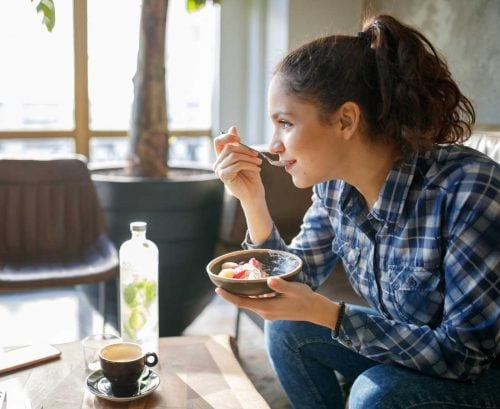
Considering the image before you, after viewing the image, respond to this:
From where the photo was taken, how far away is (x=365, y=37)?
1.27 meters

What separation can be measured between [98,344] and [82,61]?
225 centimetres

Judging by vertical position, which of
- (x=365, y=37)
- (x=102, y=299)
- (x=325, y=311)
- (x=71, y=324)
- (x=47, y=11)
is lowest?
(x=71, y=324)

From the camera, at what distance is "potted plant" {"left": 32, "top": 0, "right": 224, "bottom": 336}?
2.34m

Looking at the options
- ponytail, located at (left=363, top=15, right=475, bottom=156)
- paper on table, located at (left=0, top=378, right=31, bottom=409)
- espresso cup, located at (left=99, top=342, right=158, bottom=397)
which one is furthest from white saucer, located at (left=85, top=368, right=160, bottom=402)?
ponytail, located at (left=363, top=15, right=475, bottom=156)

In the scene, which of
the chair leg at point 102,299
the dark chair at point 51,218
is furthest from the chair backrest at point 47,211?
the chair leg at point 102,299

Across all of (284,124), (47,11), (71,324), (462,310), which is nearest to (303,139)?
(284,124)

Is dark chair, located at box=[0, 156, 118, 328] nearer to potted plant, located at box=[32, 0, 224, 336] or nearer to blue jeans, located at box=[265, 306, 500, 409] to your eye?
potted plant, located at box=[32, 0, 224, 336]

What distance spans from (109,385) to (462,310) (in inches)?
26.6

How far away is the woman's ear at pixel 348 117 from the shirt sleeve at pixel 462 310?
233 mm

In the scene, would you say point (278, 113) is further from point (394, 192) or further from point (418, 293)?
point (418, 293)

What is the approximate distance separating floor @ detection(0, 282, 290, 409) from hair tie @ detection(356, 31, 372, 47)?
133 cm

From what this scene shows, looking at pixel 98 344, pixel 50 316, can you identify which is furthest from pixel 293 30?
pixel 98 344

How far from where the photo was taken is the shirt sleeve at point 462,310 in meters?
1.07

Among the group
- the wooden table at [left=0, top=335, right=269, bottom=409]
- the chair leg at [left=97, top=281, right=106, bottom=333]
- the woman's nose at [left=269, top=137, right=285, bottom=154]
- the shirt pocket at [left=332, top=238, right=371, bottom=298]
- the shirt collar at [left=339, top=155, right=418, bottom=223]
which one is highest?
the woman's nose at [left=269, top=137, right=285, bottom=154]
